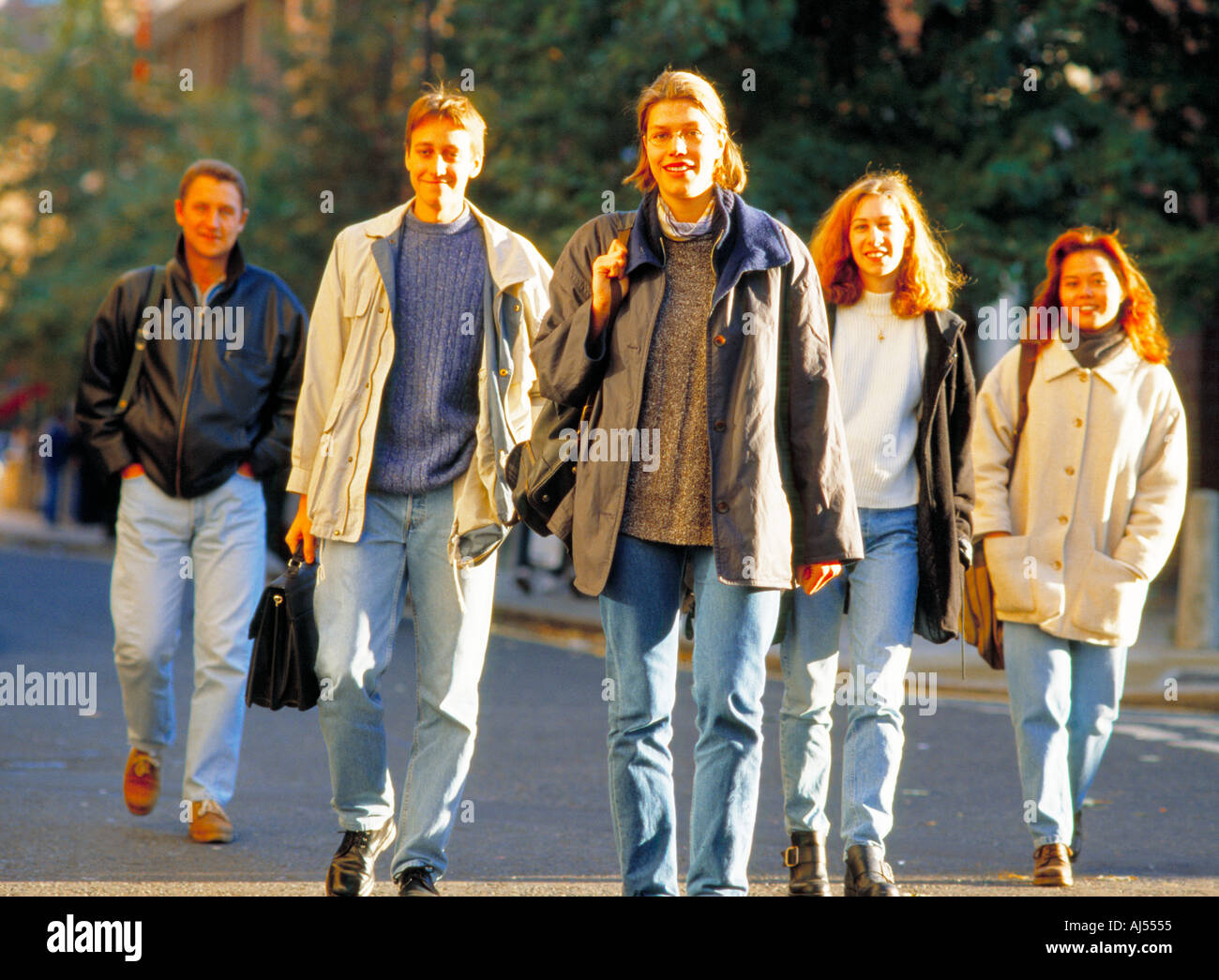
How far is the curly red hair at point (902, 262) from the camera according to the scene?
17.4 ft

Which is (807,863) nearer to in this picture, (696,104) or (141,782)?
(696,104)

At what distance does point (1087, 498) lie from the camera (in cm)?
570

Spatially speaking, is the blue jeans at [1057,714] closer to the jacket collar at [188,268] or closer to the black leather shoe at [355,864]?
the black leather shoe at [355,864]

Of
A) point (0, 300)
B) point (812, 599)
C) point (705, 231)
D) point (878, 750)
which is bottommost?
point (878, 750)

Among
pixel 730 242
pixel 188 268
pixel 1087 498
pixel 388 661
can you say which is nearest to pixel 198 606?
pixel 188 268

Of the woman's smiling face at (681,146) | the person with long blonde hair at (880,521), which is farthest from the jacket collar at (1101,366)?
the woman's smiling face at (681,146)

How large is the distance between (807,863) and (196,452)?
244 centimetres

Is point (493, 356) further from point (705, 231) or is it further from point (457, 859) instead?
point (457, 859)

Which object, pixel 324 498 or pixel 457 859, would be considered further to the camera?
pixel 457 859

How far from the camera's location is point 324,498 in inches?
185

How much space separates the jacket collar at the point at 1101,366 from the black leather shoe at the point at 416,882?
2.62m

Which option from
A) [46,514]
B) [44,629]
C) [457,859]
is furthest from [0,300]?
[457,859]

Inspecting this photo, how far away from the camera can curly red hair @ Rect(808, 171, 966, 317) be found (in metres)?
5.31
